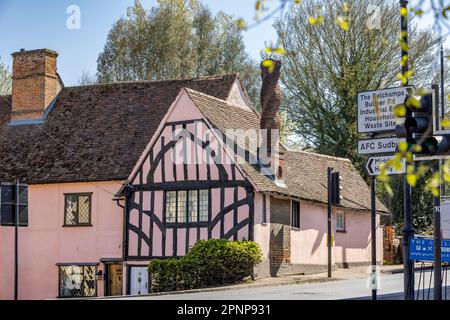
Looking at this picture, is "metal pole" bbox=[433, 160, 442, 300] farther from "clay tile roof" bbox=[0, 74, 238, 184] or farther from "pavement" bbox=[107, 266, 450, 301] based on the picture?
"clay tile roof" bbox=[0, 74, 238, 184]

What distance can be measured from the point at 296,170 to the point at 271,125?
159 inches

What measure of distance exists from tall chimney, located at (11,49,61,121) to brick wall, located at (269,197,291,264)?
39.6 ft

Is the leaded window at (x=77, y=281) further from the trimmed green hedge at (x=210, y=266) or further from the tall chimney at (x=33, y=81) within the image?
the tall chimney at (x=33, y=81)

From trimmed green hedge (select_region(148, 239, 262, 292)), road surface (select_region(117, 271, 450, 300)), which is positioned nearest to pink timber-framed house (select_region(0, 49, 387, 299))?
trimmed green hedge (select_region(148, 239, 262, 292))

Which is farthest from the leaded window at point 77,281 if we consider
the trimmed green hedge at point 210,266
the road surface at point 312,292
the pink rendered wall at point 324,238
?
the road surface at point 312,292

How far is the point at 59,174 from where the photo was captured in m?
37.6

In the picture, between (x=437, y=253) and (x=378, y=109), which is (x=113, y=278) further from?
(x=437, y=253)

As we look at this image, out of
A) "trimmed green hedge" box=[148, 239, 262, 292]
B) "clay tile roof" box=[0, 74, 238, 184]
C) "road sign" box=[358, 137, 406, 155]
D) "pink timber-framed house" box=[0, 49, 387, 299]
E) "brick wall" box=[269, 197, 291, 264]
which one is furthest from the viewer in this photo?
"clay tile roof" box=[0, 74, 238, 184]

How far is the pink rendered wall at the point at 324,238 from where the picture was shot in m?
35.9

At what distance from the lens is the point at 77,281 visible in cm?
3603

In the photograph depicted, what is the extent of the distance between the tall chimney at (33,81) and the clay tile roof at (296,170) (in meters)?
8.30

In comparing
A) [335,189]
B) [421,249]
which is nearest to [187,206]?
[335,189]

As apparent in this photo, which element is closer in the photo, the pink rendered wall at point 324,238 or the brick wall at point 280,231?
the brick wall at point 280,231

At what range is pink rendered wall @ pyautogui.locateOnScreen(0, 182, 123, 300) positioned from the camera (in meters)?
36.1
